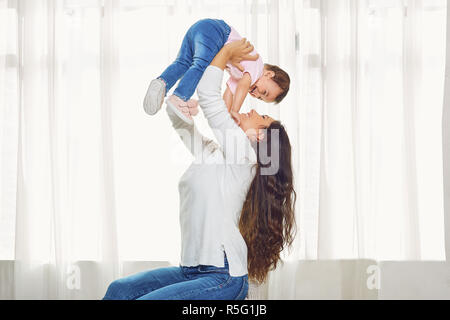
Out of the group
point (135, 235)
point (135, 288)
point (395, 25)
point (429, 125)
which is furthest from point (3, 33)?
point (429, 125)

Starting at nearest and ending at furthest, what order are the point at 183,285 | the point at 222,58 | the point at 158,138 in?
the point at 183,285 < the point at 222,58 < the point at 158,138

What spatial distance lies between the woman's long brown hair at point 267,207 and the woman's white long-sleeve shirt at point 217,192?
36 mm

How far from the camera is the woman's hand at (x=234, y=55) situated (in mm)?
1584

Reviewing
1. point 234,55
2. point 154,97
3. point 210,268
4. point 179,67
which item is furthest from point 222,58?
point 210,268

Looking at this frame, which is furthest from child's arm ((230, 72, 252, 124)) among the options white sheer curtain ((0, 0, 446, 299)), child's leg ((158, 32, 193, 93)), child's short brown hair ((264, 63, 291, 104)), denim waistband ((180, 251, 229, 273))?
white sheer curtain ((0, 0, 446, 299))

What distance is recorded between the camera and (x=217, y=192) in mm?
1554

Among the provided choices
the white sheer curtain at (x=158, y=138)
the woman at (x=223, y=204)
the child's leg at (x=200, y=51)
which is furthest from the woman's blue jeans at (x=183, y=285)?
the white sheer curtain at (x=158, y=138)

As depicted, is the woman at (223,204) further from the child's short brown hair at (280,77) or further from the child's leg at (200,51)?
the child's short brown hair at (280,77)

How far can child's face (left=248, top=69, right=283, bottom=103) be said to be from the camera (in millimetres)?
1767

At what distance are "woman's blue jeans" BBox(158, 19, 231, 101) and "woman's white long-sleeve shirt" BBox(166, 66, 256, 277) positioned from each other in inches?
3.1

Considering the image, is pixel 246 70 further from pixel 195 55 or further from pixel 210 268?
pixel 210 268

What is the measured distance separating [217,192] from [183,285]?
0.33 m

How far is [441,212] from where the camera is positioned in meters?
2.64

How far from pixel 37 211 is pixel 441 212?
242cm
